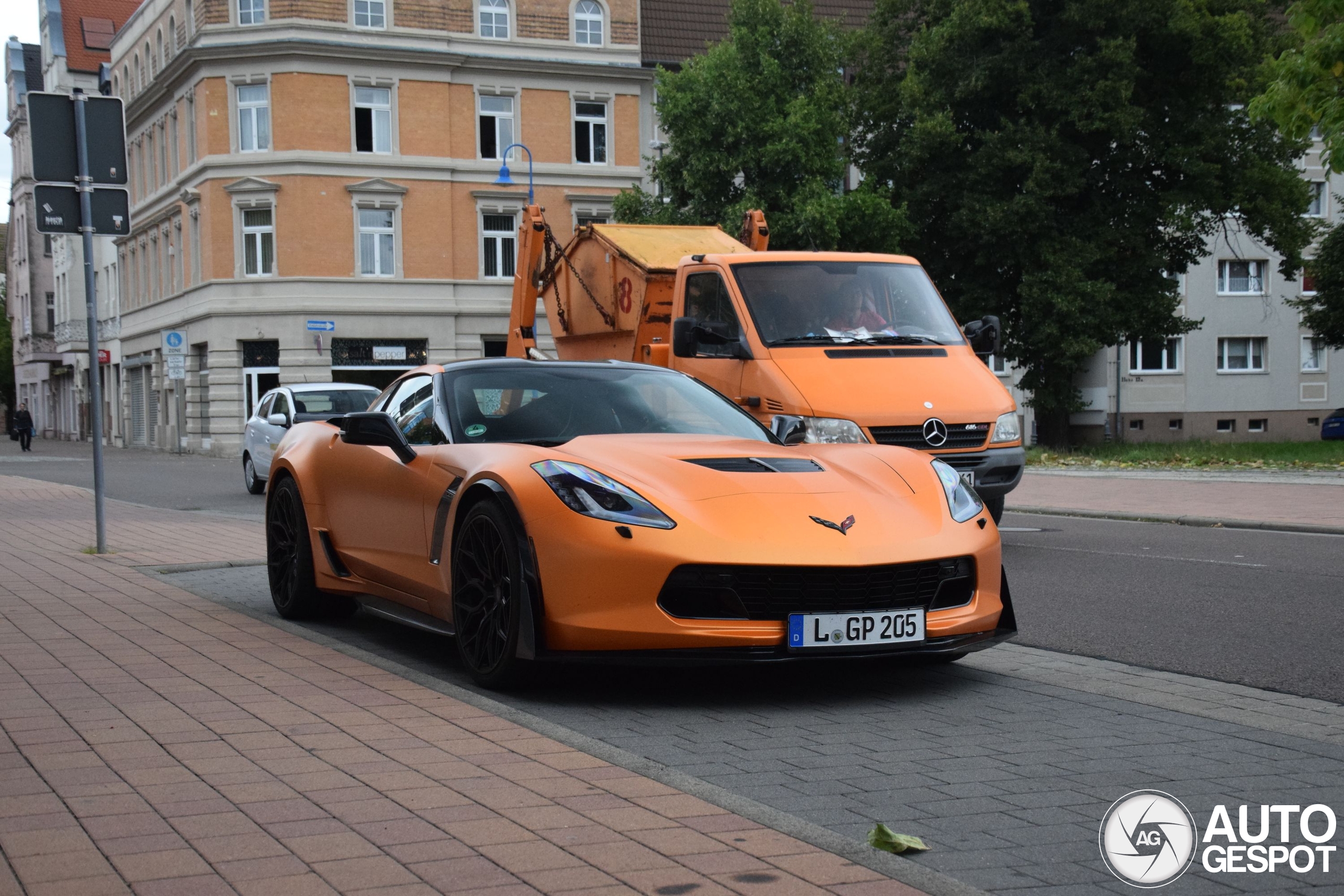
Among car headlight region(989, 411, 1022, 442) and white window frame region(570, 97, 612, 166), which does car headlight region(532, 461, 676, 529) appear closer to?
car headlight region(989, 411, 1022, 442)

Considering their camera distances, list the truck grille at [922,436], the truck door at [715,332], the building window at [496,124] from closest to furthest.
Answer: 1. the truck grille at [922,436]
2. the truck door at [715,332]
3. the building window at [496,124]

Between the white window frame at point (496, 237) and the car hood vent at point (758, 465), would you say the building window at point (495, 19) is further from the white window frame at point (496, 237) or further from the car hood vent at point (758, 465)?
the car hood vent at point (758, 465)

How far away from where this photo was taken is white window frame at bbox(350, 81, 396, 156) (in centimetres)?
4475

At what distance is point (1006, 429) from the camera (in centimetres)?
1131

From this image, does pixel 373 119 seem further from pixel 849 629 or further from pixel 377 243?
pixel 849 629

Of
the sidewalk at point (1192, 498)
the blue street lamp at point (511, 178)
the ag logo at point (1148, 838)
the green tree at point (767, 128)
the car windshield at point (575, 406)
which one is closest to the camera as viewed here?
the ag logo at point (1148, 838)

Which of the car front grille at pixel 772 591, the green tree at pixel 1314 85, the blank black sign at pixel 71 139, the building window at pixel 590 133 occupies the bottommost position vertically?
the car front grille at pixel 772 591

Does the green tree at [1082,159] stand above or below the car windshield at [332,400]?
above

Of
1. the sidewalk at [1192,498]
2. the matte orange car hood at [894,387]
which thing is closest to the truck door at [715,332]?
the matte orange car hood at [894,387]

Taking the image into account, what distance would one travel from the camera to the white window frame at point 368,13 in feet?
146

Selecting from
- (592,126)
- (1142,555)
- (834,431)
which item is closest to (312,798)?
(834,431)

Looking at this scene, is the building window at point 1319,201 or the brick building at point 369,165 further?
the building window at point 1319,201

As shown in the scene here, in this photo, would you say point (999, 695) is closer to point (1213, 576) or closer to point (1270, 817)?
point (1270, 817)

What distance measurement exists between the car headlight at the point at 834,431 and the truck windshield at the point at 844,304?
1.27 m
